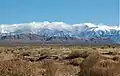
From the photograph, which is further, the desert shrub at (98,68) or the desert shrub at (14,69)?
the desert shrub at (14,69)

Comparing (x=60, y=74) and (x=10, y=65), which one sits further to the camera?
(x=60, y=74)

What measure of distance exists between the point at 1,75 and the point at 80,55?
21921 millimetres

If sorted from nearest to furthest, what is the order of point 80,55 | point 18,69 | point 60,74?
1. point 18,69
2. point 60,74
3. point 80,55

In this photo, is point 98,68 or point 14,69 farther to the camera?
point 14,69

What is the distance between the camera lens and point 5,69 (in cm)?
1583

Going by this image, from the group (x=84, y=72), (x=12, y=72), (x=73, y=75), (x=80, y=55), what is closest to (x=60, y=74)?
(x=73, y=75)

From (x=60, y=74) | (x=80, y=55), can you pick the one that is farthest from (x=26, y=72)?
(x=80, y=55)

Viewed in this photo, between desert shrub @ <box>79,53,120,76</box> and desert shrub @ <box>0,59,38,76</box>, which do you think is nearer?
desert shrub @ <box>79,53,120,76</box>

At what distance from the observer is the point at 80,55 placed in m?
37.1

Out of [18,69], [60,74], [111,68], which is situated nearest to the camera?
[111,68]

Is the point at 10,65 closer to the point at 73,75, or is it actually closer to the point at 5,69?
the point at 5,69

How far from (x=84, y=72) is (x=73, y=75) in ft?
12.5

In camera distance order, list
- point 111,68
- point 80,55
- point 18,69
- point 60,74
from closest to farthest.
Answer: point 111,68 → point 18,69 → point 60,74 → point 80,55

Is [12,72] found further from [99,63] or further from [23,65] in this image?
[99,63]
